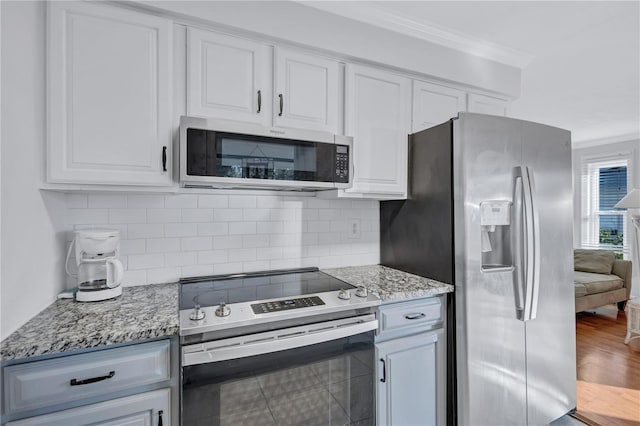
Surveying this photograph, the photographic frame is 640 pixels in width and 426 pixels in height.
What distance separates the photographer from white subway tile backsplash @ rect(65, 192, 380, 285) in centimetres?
167

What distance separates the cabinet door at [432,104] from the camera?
6.89 feet

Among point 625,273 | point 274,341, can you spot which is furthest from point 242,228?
point 625,273

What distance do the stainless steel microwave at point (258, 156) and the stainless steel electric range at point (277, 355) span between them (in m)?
0.56

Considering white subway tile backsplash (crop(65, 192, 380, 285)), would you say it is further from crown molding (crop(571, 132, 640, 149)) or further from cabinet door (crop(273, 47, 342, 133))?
crown molding (crop(571, 132, 640, 149))

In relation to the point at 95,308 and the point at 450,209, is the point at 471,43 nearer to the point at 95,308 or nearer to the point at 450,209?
the point at 450,209

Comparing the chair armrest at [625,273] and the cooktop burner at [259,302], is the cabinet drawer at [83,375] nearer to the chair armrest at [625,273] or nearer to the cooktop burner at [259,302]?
the cooktop burner at [259,302]

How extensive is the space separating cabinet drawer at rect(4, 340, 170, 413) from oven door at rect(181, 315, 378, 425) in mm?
110

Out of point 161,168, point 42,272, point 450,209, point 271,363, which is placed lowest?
point 271,363

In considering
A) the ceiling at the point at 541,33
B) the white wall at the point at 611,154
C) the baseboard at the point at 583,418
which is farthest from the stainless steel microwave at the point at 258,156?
the white wall at the point at 611,154

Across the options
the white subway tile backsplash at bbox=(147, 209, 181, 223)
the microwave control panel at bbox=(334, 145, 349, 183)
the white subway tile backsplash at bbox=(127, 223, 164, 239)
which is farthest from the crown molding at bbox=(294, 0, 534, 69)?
the white subway tile backsplash at bbox=(127, 223, 164, 239)

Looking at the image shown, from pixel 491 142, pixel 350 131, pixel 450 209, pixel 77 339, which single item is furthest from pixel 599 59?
pixel 77 339

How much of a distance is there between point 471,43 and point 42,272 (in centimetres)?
274

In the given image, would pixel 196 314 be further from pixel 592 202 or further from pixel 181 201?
pixel 592 202

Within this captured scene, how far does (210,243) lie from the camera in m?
1.86
